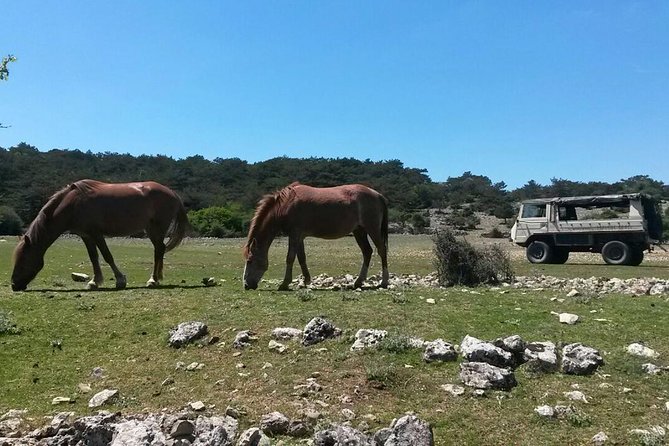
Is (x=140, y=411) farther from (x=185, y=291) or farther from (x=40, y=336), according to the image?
(x=185, y=291)

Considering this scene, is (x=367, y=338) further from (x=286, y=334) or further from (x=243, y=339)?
(x=243, y=339)

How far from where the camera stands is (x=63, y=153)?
125 meters

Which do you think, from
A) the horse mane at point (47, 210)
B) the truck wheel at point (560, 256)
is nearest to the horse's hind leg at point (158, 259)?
the horse mane at point (47, 210)

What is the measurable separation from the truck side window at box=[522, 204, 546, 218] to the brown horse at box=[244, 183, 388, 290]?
20.0m

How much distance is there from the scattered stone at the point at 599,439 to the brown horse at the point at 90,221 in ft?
34.4

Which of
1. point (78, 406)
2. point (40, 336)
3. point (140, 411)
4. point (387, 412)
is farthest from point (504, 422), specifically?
point (40, 336)

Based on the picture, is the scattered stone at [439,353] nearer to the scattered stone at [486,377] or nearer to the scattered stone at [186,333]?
the scattered stone at [486,377]

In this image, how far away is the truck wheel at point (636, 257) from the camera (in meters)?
28.9

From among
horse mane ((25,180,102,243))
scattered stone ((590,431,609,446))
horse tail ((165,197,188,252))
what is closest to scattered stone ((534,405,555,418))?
scattered stone ((590,431,609,446))

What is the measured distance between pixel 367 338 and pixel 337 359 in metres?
0.64

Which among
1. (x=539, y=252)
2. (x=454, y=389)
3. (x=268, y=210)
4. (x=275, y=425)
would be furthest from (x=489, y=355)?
(x=539, y=252)

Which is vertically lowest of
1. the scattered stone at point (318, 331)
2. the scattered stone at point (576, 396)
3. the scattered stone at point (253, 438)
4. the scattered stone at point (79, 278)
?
the scattered stone at point (253, 438)

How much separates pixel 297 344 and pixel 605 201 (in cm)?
2696

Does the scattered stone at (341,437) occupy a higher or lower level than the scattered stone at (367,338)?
lower
